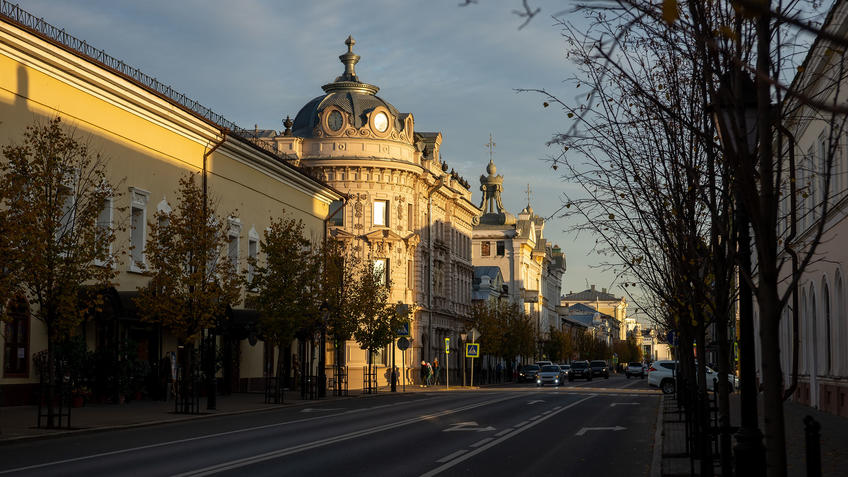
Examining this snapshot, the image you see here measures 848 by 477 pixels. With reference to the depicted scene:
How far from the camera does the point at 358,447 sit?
18.2m

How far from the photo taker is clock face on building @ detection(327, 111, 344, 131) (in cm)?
6688

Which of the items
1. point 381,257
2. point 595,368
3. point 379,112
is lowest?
point 595,368

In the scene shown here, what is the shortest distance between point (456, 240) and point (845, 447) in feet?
216

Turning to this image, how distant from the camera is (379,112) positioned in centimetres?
6669

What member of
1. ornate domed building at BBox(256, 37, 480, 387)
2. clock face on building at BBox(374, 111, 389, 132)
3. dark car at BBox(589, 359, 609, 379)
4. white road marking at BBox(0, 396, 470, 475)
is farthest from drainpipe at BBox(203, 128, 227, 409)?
dark car at BBox(589, 359, 609, 379)

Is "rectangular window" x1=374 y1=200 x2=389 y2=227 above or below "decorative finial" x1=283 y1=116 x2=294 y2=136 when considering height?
below

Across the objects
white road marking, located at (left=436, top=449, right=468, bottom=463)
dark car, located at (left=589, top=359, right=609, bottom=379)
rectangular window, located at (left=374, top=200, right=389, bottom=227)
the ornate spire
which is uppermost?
the ornate spire

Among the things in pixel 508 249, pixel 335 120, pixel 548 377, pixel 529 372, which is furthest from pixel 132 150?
pixel 508 249

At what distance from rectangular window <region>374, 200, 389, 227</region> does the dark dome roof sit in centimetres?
496

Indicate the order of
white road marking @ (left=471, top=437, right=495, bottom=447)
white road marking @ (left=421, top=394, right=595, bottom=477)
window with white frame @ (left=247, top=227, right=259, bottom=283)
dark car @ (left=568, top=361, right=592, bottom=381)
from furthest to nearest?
dark car @ (left=568, top=361, right=592, bottom=381) < window with white frame @ (left=247, top=227, right=259, bottom=283) < white road marking @ (left=471, top=437, right=495, bottom=447) < white road marking @ (left=421, top=394, right=595, bottom=477)

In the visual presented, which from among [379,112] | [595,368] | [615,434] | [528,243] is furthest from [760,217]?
[528,243]

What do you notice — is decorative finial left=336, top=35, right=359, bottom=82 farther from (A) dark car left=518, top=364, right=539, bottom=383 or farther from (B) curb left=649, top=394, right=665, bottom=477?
(B) curb left=649, top=394, right=665, bottom=477

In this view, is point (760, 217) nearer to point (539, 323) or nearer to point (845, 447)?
point (845, 447)

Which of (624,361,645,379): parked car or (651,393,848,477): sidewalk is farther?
(624,361,645,379): parked car
